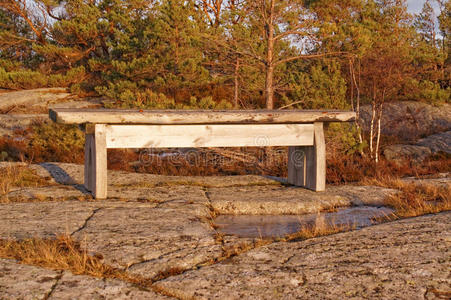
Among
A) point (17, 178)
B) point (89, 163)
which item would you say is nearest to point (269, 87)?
point (89, 163)

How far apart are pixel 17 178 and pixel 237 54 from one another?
17.2ft

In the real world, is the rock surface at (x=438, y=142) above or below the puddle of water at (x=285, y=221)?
above

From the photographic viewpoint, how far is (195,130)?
5.21 m

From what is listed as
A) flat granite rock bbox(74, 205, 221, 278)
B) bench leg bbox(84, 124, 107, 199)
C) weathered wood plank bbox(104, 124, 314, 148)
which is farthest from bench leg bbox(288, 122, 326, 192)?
bench leg bbox(84, 124, 107, 199)

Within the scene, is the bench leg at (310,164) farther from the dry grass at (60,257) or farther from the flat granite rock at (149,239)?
the dry grass at (60,257)

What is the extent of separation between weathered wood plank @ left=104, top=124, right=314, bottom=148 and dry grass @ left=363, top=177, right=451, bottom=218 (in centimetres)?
126

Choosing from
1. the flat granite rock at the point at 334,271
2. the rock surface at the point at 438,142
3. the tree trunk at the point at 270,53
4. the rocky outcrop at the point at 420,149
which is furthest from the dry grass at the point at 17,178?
the rock surface at the point at 438,142

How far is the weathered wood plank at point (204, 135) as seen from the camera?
197 inches

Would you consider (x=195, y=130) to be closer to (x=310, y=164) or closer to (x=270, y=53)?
(x=310, y=164)

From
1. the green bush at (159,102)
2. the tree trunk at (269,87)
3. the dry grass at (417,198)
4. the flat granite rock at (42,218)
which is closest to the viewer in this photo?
the flat granite rock at (42,218)

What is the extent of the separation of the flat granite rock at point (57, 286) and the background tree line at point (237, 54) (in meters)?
6.62

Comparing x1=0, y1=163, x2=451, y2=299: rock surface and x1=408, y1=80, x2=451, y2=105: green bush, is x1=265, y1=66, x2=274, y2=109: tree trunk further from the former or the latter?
x1=408, y1=80, x2=451, y2=105: green bush

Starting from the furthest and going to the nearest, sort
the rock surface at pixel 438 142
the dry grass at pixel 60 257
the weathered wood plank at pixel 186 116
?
the rock surface at pixel 438 142 → the weathered wood plank at pixel 186 116 → the dry grass at pixel 60 257

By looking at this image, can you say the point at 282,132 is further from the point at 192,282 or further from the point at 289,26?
the point at 289,26
